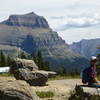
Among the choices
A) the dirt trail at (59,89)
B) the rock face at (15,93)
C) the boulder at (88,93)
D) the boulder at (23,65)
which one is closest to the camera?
the rock face at (15,93)

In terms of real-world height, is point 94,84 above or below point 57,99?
above

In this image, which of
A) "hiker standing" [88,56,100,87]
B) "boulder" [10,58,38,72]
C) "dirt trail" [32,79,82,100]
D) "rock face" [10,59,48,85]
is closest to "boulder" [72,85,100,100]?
"hiker standing" [88,56,100,87]

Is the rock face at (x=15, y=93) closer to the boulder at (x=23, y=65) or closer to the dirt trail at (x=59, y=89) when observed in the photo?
the dirt trail at (x=59, y=89)

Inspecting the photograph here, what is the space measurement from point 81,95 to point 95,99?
1011 millimetres

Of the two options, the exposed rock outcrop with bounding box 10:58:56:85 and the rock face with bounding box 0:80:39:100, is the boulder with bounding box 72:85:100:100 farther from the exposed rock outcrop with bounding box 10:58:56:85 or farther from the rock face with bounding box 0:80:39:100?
the exposed rock outcrop with bounding box 10:58:56:85

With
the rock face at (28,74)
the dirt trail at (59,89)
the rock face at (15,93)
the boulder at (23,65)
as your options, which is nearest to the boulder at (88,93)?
the rock face at (15,93)

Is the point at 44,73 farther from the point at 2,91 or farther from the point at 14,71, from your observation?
the point at 2,91

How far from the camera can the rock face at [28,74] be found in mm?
30875

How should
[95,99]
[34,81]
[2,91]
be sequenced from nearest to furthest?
[2,91] → [95,99] → [34,81]

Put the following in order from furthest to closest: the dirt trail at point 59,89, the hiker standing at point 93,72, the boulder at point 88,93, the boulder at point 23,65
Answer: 1. the boulder at point 23,65
2. the dirt trail at point 59,89
3. the hiker standing at point 93,72
4. the boulder at point 88,93

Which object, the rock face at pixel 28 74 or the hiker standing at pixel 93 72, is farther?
the rock face at pixel 28 74

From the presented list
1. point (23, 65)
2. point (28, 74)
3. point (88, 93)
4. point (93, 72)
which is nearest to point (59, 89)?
point (28, 74)

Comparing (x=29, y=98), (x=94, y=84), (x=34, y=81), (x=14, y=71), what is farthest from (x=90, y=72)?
(x=14, y=71)

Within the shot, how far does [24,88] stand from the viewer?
15.0 meters
